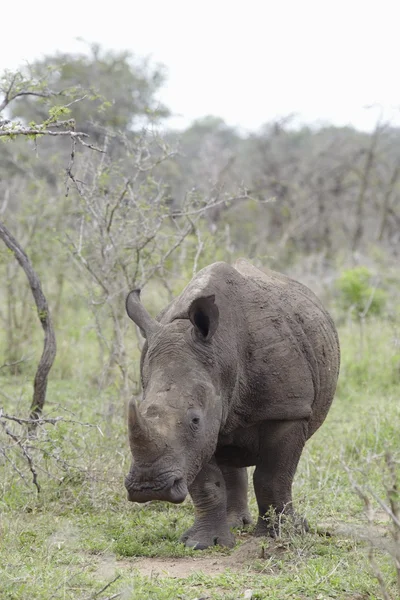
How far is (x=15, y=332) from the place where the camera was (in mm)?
11672

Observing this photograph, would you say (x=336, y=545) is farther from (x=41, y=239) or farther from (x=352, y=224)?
(x=352, y=224)

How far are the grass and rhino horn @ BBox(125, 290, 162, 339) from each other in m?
0.68

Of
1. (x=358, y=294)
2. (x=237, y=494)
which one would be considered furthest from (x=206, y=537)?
(x=358, y=294)

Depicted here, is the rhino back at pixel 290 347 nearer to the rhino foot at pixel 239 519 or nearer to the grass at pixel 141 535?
the grass at pixel 141 535

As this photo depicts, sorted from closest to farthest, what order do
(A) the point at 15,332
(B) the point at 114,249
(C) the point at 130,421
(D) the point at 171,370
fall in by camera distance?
(C) the point at 130,421 < (D) the point at 171,370 < (B) the point at 114,249 < (A) the point at 15,332

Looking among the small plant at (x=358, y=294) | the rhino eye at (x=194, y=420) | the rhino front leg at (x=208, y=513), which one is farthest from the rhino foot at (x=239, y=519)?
the small plant at (x=358, y=294)

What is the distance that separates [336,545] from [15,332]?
22.5 ft

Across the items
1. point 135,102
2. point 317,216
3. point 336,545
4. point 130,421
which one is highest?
point 135,102

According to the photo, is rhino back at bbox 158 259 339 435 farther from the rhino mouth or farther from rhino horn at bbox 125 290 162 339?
the rhino mouth

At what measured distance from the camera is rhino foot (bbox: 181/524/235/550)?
5652mm

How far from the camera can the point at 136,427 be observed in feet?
15.4

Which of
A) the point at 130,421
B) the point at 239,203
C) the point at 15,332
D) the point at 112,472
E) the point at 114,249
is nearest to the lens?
the point at 130,421

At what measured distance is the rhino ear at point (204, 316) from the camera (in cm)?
530

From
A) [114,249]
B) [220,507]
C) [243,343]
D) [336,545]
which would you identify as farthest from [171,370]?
[114,249]
